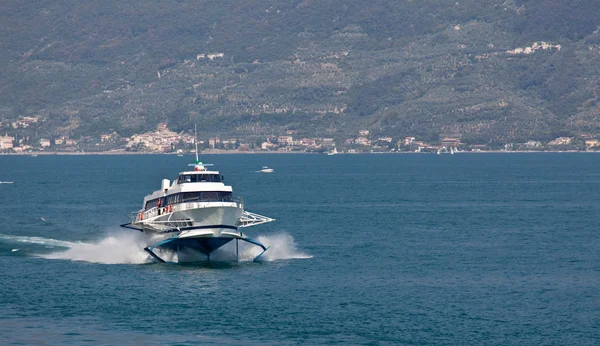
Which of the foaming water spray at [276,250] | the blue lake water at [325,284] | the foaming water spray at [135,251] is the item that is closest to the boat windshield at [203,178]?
the foaming water spray at [135,251]

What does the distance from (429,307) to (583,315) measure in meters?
8.37

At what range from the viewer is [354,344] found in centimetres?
5875

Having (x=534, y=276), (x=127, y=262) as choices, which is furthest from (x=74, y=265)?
(x=534, y=276)

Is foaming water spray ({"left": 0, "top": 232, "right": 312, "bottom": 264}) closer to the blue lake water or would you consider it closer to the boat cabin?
the blue lake water

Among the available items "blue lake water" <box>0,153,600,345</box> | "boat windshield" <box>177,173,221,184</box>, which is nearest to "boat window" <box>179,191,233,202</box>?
"boat windshield" <box>177,173,221,184</box>

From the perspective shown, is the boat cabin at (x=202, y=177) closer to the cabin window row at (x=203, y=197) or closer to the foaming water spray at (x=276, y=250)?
the cabin window row at (x=203, y=197)

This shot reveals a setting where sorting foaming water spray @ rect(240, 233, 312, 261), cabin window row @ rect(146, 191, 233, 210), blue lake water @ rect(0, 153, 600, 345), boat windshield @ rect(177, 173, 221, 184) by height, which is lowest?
blue lake water @ rect(0, 153, 600, 345)

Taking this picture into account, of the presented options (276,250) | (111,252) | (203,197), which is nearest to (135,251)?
(111,252)

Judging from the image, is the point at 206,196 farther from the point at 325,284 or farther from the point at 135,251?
the point at 325,284

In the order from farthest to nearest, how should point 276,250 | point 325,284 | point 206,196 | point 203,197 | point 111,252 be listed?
point 111,252, point 276,250, point 206,196, point 203,197, point 325,284

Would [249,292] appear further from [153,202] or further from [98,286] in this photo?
[153,202]

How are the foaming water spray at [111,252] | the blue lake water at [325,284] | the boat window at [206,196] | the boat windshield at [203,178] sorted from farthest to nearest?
the foaming water spray at [111,252], the boat windshield at [203,178], the boat window at [206,196], the blue lake water at [325,284]

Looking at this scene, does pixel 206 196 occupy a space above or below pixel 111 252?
above

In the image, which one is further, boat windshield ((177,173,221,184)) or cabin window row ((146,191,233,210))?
boat windshield ((177,173,221,184))
